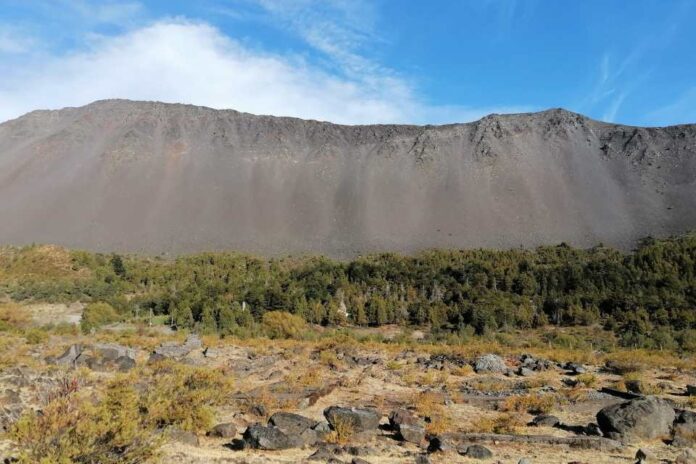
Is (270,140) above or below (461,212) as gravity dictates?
above

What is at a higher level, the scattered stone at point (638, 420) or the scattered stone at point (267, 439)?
the scattered stone at point (638, 420)

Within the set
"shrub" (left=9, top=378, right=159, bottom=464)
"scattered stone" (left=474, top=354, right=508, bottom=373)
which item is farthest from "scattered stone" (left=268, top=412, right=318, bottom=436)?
"scattered stone" (left=474, top=354, right=508, bottom=373)

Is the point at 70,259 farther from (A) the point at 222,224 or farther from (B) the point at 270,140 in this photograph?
(B) the point at 270,140

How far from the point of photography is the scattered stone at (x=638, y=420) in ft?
33.0

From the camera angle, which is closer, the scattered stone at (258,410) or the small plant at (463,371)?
the scattered stone at (258,410)

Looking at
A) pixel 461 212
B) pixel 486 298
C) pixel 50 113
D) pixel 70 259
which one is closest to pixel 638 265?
pixel 486 298

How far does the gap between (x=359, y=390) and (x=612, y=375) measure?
10080mm

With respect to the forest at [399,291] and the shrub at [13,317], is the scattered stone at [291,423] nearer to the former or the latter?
the forest at [399,291]

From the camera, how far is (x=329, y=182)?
118562mm

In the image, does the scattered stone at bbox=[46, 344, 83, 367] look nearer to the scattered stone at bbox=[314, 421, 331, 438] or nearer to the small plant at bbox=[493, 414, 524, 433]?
the scattered stone at bbox=[314, 421, 331, 438]

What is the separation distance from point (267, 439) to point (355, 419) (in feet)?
6.31

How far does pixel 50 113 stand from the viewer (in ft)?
495

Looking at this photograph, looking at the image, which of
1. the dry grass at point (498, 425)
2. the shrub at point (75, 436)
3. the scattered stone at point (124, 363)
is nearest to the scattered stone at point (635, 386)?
the dry grass at point (498, 425)

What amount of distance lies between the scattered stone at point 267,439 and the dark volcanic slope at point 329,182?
84.1 meters
